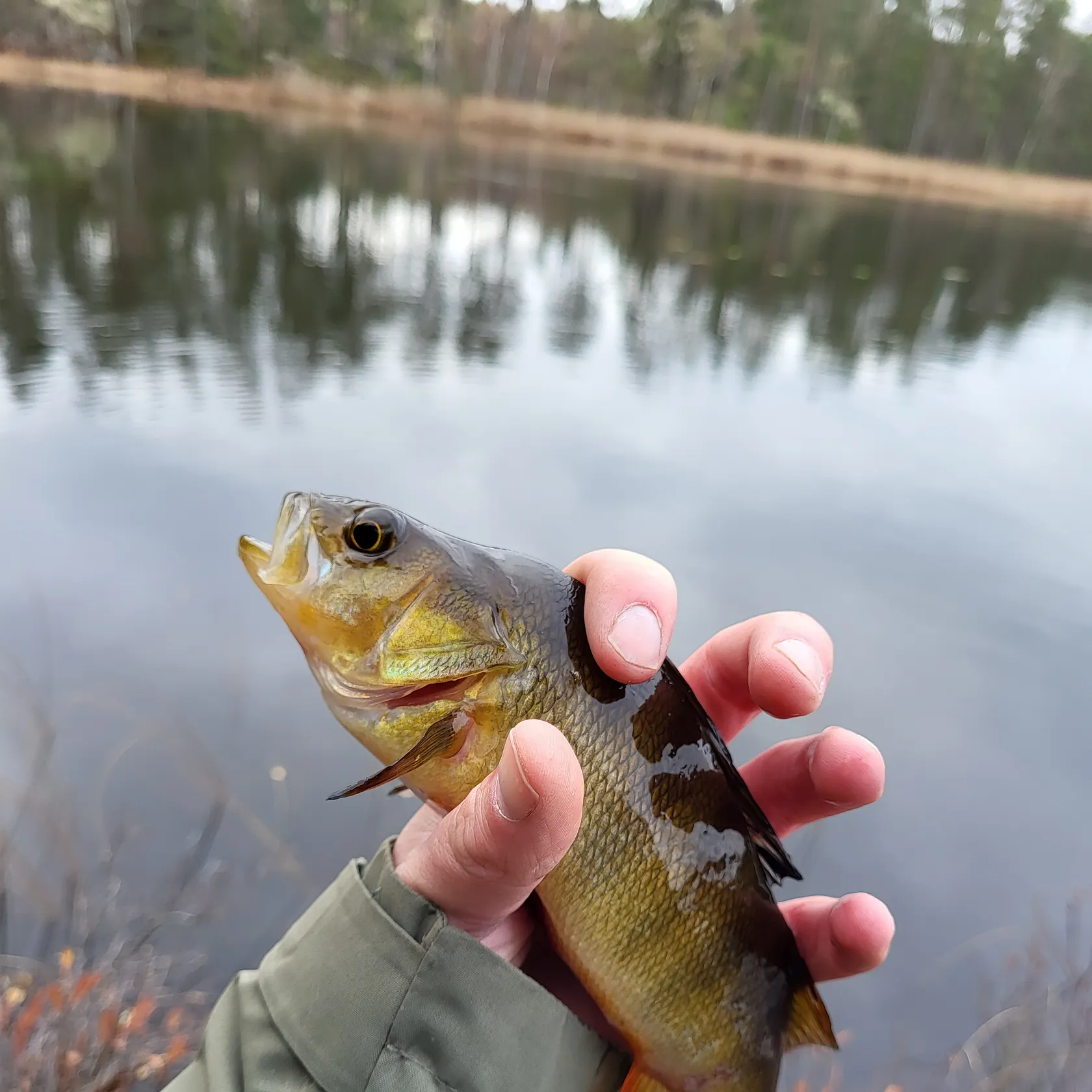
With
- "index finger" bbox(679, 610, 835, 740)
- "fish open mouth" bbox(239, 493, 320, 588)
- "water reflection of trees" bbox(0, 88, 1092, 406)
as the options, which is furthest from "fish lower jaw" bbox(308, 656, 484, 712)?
"water reflection of trees" bbox(0, 88, 1092, 406)

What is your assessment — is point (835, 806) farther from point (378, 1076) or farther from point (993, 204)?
point (993, 204)

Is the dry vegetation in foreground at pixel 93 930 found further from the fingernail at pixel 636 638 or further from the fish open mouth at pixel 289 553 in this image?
the fingernail at pixel 636 638

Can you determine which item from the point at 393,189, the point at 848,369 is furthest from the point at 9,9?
the point at 848,369

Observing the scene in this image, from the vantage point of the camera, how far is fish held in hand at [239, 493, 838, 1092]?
162 centimetres

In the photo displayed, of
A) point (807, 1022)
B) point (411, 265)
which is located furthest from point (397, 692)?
point (411, 265)

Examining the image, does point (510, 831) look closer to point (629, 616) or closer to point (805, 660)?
point (629, 616)

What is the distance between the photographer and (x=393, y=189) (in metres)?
20.2

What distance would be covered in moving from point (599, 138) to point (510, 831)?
136 ft

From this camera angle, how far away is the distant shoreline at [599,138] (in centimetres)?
3472

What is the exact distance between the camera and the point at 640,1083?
5.94 feet

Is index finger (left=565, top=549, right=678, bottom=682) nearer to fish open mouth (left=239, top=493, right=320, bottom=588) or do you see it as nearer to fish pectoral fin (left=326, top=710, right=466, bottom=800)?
fish pectoral fin (left=326, top=710, right=466, bottom=800)

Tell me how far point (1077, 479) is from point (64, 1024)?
1092 cm

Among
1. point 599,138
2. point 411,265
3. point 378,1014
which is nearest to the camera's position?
point 378,1014

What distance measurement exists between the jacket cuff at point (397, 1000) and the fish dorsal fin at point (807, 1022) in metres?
0.61
